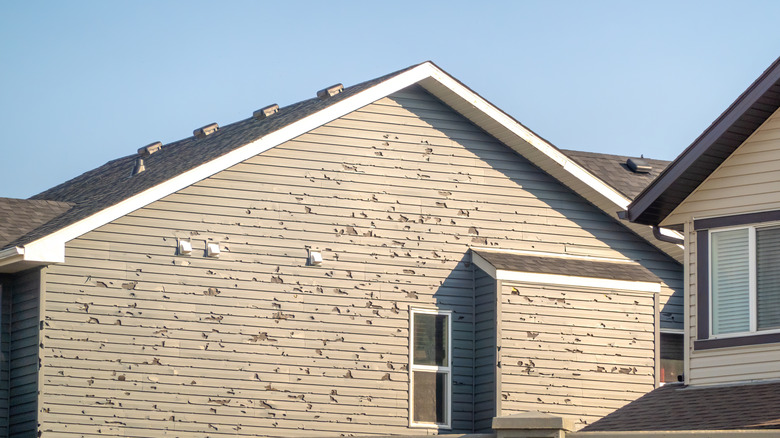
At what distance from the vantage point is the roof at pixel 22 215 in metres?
16.8

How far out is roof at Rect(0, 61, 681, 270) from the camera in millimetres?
15914

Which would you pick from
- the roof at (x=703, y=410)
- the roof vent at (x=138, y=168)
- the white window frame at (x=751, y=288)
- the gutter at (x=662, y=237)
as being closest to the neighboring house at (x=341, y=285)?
the roof vent at (x=138, y=168)

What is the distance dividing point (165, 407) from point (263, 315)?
2.00 meters

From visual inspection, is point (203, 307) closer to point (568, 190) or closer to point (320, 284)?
point (320, 284)

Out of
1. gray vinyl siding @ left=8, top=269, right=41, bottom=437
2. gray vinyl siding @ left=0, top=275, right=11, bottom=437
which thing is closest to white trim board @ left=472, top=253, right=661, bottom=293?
gray vinyl siding @ left=8, top=269, right=41, bottom=437

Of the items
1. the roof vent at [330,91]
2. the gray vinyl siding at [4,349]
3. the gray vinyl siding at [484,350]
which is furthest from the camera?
Result: the roof vent at [330,91]

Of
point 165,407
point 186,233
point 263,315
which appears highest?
point 186,233

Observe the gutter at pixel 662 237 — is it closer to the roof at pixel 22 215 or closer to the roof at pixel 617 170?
the roof at pixel 617 170

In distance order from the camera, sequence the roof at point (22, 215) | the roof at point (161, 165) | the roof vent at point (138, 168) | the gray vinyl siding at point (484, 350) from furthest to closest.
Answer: the roof vent at point (138, 168), the gray vinyl siding at point (484, 350), the roof at point (161, 165), the roof at point (22, 215)

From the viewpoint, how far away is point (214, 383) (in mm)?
16344

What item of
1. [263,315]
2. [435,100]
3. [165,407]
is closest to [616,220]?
[435,100]

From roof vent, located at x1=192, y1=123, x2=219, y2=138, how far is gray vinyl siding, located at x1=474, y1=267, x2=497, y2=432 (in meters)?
7.26

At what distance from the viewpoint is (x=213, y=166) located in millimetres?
16812

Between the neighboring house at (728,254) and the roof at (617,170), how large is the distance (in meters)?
6.05
